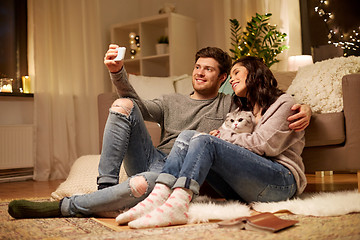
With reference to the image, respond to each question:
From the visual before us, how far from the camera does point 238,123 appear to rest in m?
1.70

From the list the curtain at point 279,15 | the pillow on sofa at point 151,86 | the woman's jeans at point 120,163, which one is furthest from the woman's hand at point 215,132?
the curtain at point 279,15

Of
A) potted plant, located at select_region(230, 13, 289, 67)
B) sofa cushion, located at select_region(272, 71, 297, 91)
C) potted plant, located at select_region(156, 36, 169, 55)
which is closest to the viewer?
sofa cushion, located at select_region(272, 71, 297, 91)

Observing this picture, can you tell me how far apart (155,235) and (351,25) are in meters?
3.15

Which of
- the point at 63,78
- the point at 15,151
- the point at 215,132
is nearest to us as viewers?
the point at 215,132

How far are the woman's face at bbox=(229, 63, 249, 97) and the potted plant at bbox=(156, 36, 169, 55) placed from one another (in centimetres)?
254

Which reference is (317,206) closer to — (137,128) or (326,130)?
(326,130)

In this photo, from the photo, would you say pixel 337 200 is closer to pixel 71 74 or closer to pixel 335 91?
pixel 335 91

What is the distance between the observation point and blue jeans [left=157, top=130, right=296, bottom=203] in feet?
4.79

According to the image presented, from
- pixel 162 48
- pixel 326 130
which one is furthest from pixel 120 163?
pixel 162 48

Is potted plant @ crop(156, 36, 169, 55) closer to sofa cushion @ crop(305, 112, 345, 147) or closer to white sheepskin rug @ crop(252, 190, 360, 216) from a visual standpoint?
sofa cushion @ crop(305, 112, 345, 147)

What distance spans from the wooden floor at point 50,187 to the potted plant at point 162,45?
5.56 ft

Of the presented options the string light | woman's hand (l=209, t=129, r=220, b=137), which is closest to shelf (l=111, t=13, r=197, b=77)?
the string light

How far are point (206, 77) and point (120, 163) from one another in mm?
582

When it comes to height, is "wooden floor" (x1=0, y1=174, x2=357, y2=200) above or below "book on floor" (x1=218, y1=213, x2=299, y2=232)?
below
